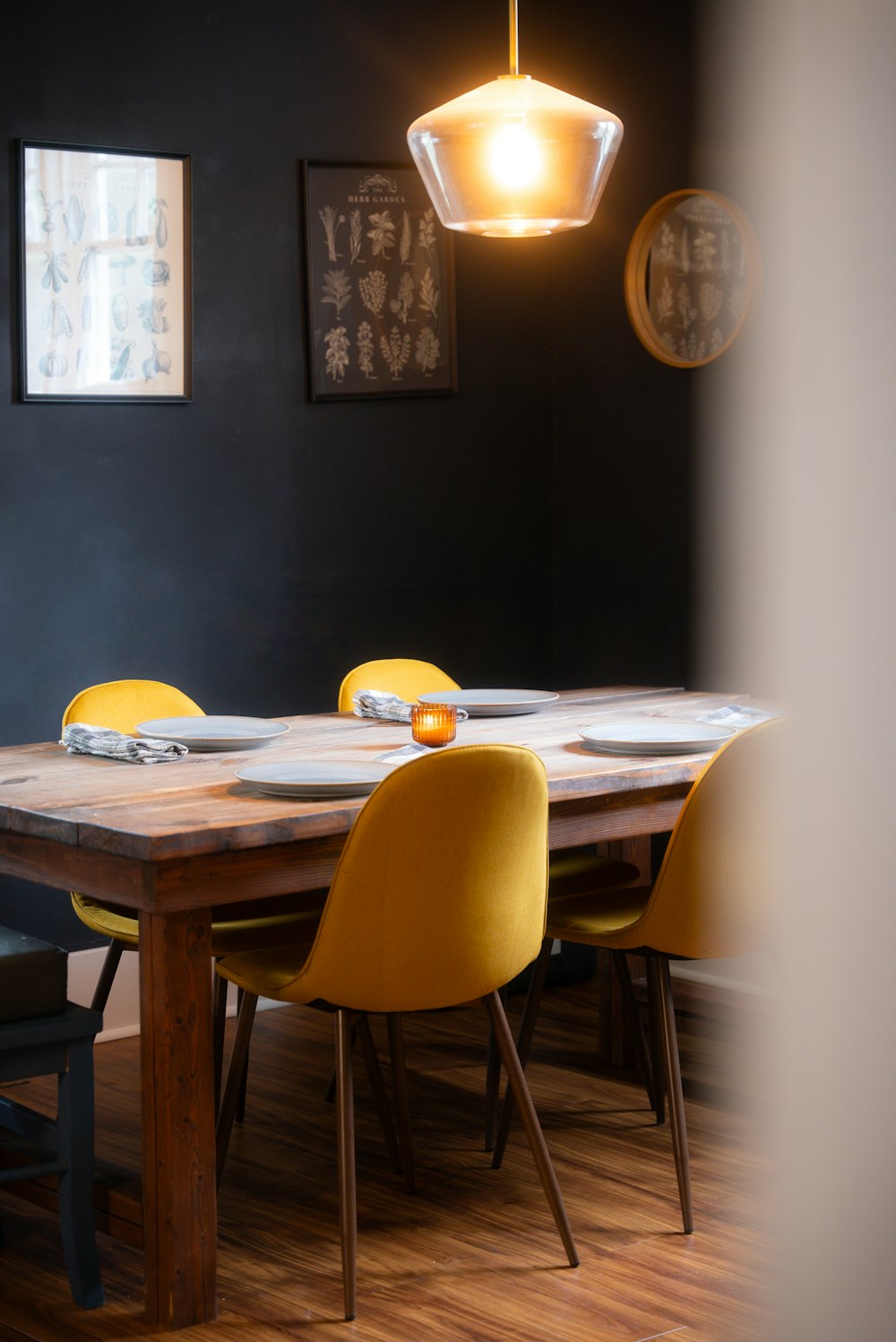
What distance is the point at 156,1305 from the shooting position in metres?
2.15

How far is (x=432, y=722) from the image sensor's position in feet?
8.58

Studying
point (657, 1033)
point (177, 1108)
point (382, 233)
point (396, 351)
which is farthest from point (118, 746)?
point (382, 233)

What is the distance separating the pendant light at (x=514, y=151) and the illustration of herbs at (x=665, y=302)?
5.75 ft

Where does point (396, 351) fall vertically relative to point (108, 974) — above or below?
above

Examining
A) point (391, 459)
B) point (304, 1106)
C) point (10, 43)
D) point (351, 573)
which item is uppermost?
point (10, 43)

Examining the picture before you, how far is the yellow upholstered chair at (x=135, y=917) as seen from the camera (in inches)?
107

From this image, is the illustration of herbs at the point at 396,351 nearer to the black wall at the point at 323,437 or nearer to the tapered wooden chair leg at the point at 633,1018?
the black wall at the point at 323,437

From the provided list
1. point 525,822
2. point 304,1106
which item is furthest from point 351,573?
point 525,822

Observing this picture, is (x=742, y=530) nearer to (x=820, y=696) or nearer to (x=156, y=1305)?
(x=820, y=696)

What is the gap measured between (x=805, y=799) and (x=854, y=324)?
Result: 92mm

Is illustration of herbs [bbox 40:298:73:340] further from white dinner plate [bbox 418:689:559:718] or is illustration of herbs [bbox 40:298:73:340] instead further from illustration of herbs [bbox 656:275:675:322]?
illustration of herbs [bbox 656:275:675:322]

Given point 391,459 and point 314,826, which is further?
point 391,459

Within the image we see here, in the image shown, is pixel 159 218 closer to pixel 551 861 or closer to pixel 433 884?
pixel 551 861

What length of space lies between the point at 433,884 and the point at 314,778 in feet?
0.85
